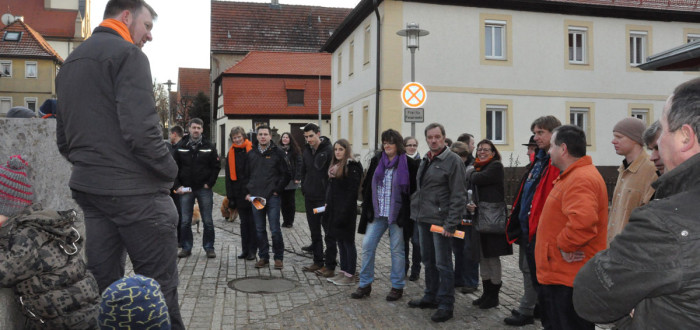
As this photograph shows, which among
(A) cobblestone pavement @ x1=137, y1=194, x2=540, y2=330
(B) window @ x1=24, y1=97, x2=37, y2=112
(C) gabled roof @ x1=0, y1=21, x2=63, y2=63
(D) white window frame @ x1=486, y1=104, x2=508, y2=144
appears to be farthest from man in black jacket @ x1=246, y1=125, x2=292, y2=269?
(B) window @ x1=24, y1=97, x2=37, y2=112

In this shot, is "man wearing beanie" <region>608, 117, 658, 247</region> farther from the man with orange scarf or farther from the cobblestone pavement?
the man with orange scarf

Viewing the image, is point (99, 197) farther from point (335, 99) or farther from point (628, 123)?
point (335, 99)

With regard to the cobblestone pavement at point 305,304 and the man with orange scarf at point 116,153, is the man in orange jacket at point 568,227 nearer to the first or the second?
the cobblestone pavement at point 305,304

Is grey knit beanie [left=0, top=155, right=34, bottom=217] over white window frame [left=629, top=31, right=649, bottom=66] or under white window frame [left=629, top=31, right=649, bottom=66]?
under

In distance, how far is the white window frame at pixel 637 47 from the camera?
2108cm

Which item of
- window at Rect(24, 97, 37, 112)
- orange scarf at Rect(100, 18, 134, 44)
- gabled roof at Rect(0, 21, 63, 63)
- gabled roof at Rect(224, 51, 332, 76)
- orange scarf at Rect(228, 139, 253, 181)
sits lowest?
orange scarf at Rect(228, 139, 253, 181)

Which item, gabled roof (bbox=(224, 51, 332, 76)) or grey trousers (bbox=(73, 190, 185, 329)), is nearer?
grey trousers (bbox=(73, 190, 185, 329))

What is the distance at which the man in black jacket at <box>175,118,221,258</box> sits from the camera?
28.5 feet

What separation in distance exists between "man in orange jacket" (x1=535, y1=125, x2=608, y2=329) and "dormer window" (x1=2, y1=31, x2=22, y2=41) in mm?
58190

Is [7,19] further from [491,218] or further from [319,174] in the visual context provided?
[491,218]

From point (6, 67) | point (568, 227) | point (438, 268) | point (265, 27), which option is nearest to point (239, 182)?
point (438, 268)

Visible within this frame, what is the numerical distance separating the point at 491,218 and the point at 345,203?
6.05 ft

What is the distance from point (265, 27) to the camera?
4972 centimetres

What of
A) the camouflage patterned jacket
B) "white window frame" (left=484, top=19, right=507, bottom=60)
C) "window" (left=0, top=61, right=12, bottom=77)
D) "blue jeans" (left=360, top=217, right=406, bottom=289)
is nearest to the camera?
the camouflage patterned jacket
